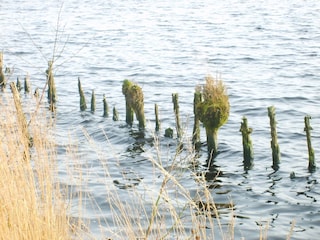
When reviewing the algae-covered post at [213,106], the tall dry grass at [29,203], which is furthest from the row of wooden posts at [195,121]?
the tall dry grass at [29,203]

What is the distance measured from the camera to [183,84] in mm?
29562

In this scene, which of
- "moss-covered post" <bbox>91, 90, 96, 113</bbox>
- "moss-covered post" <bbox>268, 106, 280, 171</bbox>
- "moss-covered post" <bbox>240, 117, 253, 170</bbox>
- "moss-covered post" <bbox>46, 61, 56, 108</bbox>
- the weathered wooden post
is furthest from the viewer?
"moss-covered post" <bbox>91, 90, 96, 113</bbox>

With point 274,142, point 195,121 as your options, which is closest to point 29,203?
point 274,142

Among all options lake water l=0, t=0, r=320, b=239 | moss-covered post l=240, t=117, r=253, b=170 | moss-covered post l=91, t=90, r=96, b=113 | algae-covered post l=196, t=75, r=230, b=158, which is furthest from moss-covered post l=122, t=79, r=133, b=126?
moss-covered post l=240, t=117, r=253, b=170

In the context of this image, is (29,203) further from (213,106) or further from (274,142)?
(213,106)

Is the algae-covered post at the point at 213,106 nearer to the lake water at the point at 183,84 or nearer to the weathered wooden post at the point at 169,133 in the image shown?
the lake water at the point at 183,84

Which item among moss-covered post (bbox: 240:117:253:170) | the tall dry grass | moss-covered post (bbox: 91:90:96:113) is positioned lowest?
moss-covered post (bbox: 240:117:253:170)

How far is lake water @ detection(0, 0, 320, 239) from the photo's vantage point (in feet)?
46.9

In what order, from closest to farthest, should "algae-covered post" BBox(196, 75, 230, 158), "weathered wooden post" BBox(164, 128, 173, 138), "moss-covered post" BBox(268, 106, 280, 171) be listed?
1. "moss-covered post" BBox(268, 106, 280, 171)
2. "algae-covered post" BBox(196, 75, 230, 158)
3. "weathered wooden post" BBox(164, 128, 173, 138)

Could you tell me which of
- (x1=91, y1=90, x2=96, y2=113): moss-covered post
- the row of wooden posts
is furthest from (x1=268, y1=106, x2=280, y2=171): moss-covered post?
(x1=91, y1=90, x2=96, y2=113): moss-covered post

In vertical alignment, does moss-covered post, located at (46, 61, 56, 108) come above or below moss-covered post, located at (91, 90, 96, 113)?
above

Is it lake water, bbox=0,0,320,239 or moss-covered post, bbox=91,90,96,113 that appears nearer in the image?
lake water, bbox=0,0,320,239

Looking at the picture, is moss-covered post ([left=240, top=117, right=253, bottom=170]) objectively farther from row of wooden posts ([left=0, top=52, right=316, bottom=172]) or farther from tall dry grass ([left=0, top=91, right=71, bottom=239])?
tall dry grass ([left=0, top=91, right=71, bottom=239])

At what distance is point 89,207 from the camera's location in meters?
13.9
